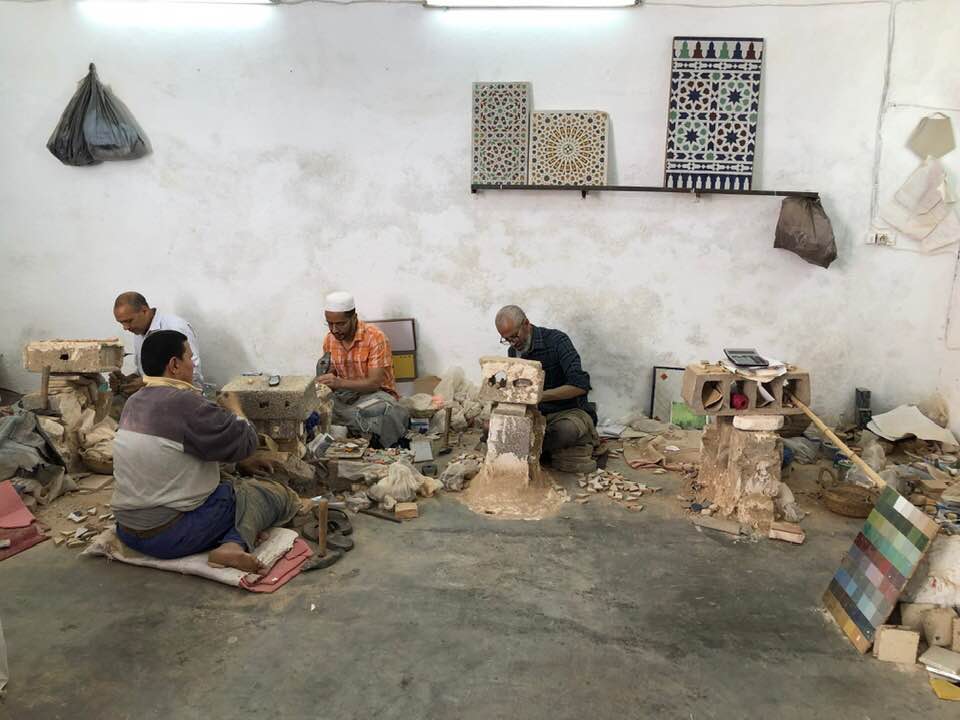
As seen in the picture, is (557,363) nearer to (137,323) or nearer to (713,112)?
(713,112)

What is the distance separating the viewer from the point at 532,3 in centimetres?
632

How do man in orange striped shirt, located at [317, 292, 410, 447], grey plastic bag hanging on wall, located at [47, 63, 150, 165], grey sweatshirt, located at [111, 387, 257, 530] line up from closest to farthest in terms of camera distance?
1. grey sweatshirt, located at [111, 387, 257, 530]
2. man in orange striped shirt, located at [317, 292, 410, 447]
3. grey plastic bag hanging on wall, located at [47, 63, 150, 165]

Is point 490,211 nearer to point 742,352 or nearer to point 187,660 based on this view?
point 742,352

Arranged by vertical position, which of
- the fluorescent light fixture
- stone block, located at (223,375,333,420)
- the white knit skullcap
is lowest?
stone block, located at (223,375,333,420)

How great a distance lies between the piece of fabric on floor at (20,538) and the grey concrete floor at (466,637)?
0.51 feet

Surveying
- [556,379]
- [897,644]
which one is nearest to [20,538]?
[556,379]

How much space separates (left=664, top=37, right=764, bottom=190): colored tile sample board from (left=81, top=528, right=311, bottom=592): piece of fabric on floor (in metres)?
4.61

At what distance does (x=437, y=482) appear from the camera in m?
5.36

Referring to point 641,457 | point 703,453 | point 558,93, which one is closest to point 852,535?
point 703,453

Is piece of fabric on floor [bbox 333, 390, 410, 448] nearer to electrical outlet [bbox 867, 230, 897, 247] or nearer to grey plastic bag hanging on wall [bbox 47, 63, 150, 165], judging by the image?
grey plastic bag hanging on wall [bbox 47, 63, 150, 165]

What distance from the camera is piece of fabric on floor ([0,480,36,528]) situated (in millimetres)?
4672

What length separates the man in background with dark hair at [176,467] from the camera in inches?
154

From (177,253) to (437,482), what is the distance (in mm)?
3837

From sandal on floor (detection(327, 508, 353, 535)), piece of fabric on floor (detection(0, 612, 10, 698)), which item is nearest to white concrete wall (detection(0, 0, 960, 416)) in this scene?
sandal on floor (detection(327, 508, 353, 535))
